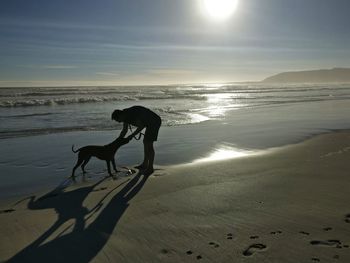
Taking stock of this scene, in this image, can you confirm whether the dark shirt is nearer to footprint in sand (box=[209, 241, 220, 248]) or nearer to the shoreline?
the shoreline

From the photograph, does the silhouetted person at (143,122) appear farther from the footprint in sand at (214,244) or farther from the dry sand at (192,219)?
the footprint in sand at (214,244)

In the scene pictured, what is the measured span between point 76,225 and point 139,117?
128 inches

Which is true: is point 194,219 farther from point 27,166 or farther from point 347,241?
point 27,166

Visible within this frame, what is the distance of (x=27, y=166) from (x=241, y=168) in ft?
15.9

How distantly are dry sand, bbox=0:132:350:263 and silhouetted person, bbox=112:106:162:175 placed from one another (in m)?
0.49

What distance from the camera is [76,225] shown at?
499 cm

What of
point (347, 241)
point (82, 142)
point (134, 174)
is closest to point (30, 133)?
point (82, 142)

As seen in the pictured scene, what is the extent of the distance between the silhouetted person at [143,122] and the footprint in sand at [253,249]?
393 centimetres

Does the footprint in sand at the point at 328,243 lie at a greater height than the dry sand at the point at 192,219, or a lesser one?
greater

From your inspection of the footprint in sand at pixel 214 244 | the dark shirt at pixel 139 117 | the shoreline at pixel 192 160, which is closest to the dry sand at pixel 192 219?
the footprint in sand at pixel 214 244

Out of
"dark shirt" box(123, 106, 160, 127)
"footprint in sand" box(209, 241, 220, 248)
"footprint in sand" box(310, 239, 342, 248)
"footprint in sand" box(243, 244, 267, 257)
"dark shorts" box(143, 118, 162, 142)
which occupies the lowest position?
"footprint in sand" box(209, 241, 220, 248)

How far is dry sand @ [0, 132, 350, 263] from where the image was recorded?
4.10 meters

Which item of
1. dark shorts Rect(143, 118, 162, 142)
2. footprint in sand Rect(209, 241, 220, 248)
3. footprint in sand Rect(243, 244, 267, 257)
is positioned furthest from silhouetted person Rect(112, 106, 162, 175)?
footprint in sand Rect(243, 244, 267, 257)

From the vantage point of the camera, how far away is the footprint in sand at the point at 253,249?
4.03 meters
